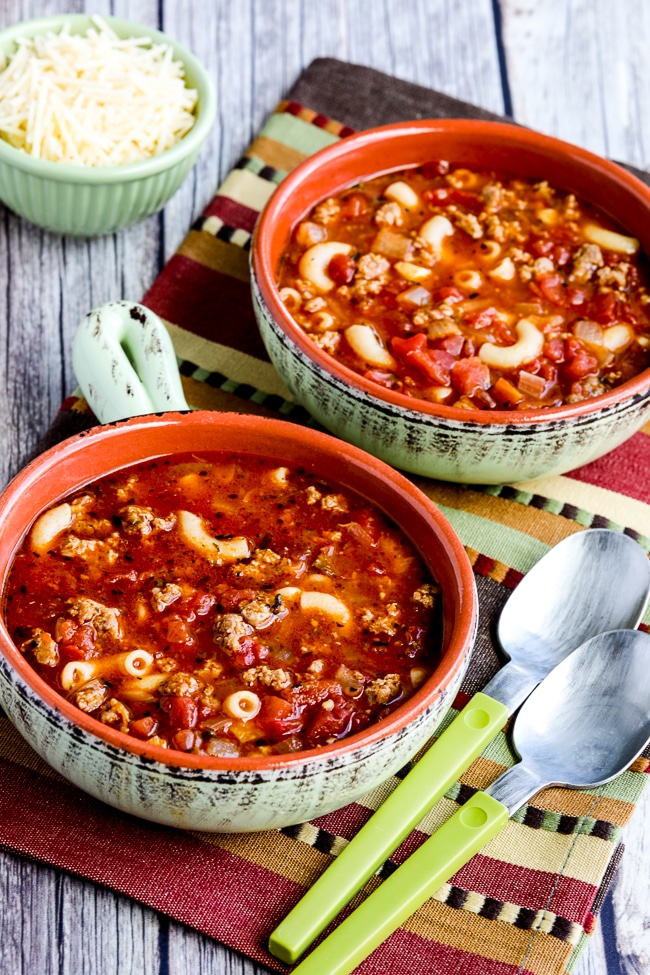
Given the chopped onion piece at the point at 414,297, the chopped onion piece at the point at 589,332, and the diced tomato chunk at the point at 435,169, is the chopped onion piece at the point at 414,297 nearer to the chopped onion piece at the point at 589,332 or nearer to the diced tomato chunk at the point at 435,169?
the chopped onion piece at the point at 589,332

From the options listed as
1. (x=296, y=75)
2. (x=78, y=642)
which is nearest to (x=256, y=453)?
(x=78, y=642)

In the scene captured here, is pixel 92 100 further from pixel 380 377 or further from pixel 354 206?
pixel 380 377

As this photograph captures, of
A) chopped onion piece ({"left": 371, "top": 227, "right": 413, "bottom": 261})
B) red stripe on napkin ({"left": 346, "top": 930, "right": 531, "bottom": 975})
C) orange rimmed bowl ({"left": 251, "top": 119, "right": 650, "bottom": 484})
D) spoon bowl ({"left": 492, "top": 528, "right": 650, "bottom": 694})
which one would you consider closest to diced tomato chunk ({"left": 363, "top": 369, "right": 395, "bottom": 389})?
orange rimmed bowl ({"left": 251, "top": 119, "right": 650, "bottom": 484})

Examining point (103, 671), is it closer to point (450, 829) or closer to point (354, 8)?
point (450, 829)

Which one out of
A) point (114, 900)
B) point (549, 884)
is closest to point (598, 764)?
point (549, 884)

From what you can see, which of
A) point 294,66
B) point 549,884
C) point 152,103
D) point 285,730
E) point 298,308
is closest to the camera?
point 285,730

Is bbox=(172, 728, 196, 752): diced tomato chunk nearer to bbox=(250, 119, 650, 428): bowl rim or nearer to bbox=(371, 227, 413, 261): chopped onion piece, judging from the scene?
bbox=(250, 119, 650, 428): bowl rim
